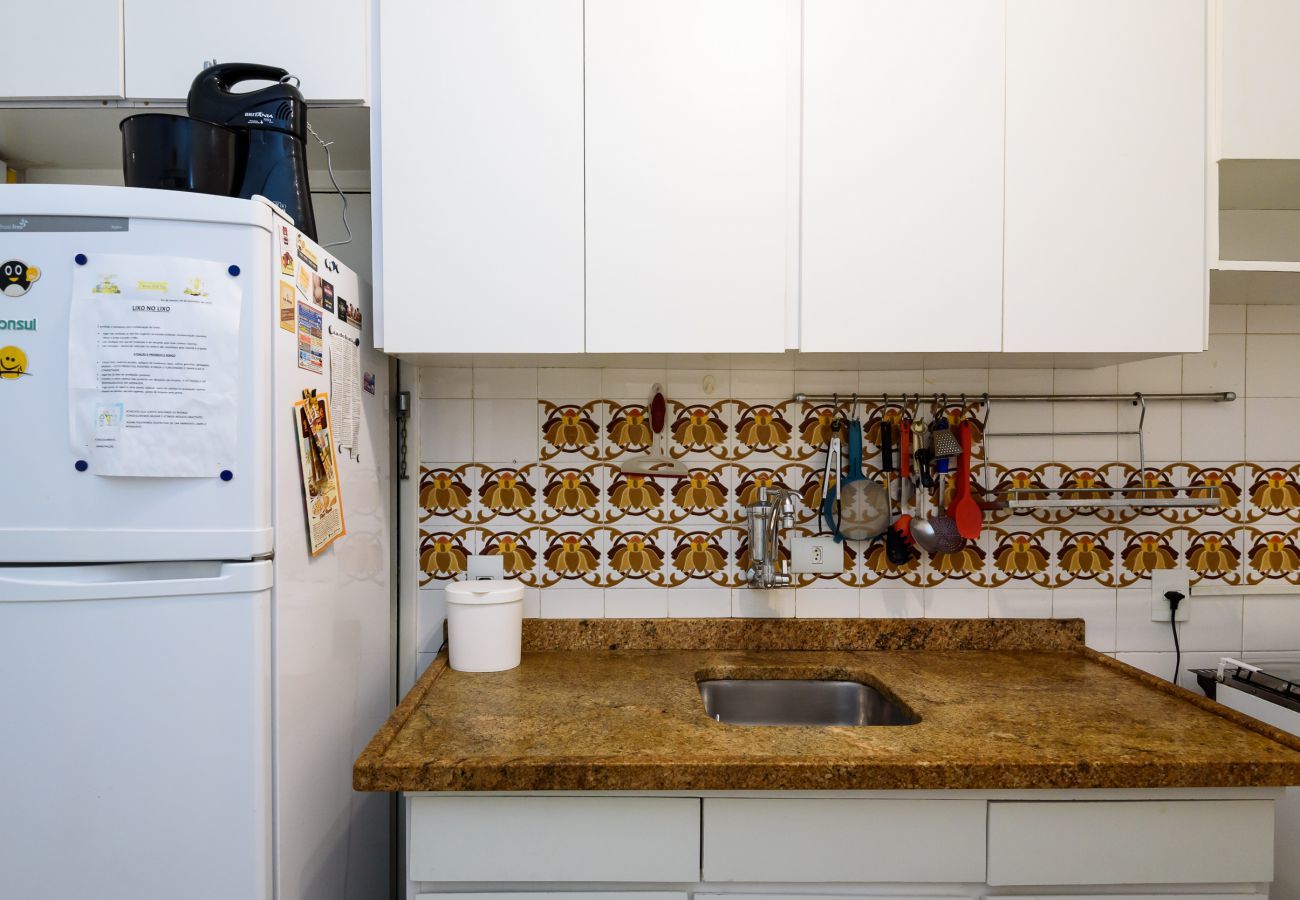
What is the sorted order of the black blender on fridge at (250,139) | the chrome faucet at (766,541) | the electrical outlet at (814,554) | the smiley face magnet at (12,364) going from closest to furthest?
1. the smiley face magnet at (12,364)
2. the black blender on fridge at (250,139)
3. the chrome faucet at (766,541)
4. the electrical outlet at (814,554)

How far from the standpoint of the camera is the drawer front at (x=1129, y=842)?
113 centimetres

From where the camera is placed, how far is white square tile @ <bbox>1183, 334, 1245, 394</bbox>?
5.69 ft

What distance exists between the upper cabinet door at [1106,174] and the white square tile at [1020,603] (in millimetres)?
651

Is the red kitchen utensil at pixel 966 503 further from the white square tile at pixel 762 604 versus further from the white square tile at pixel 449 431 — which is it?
the white square tile at pixel 449 431

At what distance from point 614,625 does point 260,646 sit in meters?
0.85

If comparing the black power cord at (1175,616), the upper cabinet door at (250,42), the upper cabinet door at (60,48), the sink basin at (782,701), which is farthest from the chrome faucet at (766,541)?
the upper cabinet door at (60,48)

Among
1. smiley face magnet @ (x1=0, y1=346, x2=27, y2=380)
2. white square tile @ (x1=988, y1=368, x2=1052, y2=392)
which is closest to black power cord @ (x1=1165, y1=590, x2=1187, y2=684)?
white square tile @ (x1=988, y1=368, x2=1052, y2=392)

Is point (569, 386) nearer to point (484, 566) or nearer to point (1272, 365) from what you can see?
point (484, 566)

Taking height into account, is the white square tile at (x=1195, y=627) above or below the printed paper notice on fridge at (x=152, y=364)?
below

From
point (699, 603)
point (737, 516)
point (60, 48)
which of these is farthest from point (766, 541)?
point (60, 48)

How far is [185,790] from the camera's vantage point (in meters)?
1.00

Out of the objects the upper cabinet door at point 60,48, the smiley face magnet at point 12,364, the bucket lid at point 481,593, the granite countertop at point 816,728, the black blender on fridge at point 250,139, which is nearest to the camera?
the smiley face magnet at point 12,364

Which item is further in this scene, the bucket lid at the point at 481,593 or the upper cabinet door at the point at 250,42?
the bucket lid at the point at 481,593

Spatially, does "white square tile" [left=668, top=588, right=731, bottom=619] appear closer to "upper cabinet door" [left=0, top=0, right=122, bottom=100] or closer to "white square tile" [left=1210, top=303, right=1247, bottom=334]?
"white square tile" [left=1210, top=303, right=1247, bottom=334]
